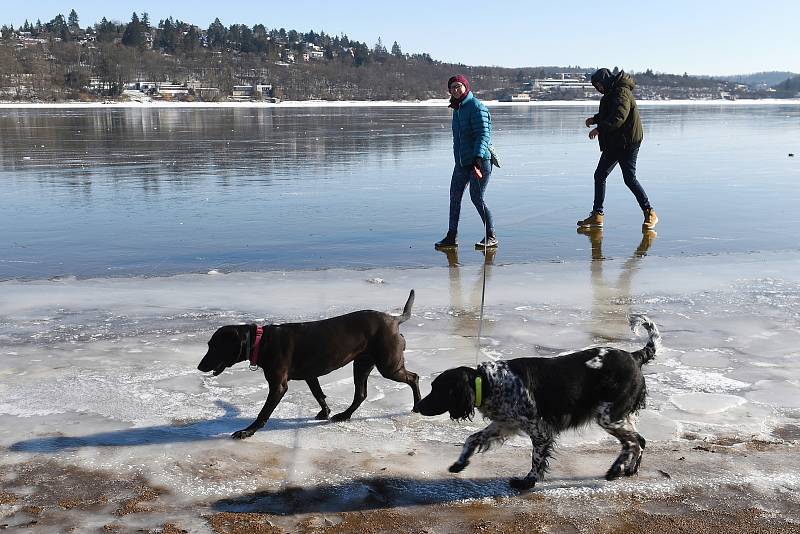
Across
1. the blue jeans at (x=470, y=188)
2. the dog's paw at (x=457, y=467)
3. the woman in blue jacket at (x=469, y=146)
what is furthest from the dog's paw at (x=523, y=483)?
the blue jeans at (x=470, y=188)

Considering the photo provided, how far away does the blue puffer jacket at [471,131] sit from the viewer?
9336 mm

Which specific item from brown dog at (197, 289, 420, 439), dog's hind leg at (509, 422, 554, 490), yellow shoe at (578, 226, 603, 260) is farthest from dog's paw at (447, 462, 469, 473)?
yellow shoe at (578, 226, 603, 260)

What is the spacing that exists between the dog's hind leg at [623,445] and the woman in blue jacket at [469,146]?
524 cm

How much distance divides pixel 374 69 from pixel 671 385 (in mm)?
201041

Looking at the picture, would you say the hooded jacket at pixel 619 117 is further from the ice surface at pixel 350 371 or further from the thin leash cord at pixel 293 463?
the thin leash cord at pixel 293 463

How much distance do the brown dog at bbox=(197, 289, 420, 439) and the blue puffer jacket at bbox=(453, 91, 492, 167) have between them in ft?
15.9

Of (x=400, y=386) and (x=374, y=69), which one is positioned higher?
(x=374, y=69)

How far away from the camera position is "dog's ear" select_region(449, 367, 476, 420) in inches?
154

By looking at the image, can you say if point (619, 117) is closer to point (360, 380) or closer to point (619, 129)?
point (619, 129)

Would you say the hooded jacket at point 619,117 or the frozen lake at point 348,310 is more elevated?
the hooded jacket at point 619,117

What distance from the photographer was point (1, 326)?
6.52 m

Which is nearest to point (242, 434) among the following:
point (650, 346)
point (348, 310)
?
point (650, 346)

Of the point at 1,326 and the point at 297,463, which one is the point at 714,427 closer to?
the point at 297,463

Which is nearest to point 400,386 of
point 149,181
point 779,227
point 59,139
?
point 779,227
